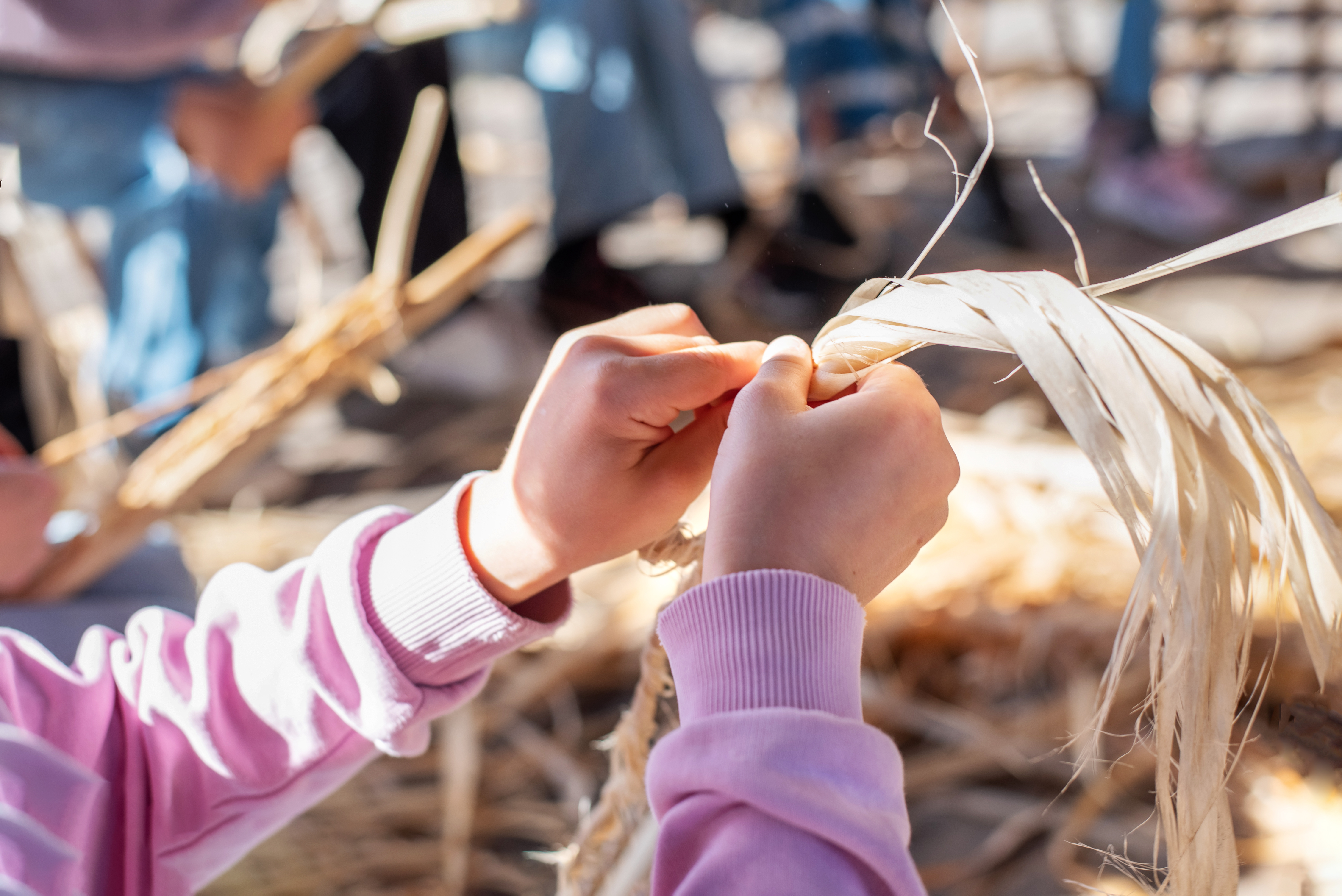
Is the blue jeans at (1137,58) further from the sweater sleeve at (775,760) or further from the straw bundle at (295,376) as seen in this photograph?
the sweater sleeve at (775,760)

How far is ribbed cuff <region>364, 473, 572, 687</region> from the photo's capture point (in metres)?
0.46

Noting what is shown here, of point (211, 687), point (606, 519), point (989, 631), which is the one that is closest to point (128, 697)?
point (211, 687)

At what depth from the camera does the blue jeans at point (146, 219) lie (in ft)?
3.88

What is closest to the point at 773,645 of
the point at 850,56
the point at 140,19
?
the point at 140,19

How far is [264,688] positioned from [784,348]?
11.5 inches

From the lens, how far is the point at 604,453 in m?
0.41

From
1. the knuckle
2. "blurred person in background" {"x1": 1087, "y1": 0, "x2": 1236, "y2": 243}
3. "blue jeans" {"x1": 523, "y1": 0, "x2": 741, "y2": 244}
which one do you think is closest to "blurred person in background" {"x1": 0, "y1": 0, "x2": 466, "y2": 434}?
"blue jeans" {"x1": 523, "y1": 0, "x2": 741, "y2": 244}

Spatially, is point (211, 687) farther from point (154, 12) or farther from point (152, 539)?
point (154, 12)

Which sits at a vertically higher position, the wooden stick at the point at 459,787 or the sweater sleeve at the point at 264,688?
the sweater sleeve at the point at 264,688

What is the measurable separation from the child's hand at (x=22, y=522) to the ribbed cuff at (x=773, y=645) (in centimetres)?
61

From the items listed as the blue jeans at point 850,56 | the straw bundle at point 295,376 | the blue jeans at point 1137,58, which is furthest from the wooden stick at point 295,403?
the blue jeans at point 1137,58

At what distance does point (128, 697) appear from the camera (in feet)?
1.63

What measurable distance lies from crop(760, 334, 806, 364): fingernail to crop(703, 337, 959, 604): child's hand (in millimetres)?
40

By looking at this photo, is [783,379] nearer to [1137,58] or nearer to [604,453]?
[604,453]
